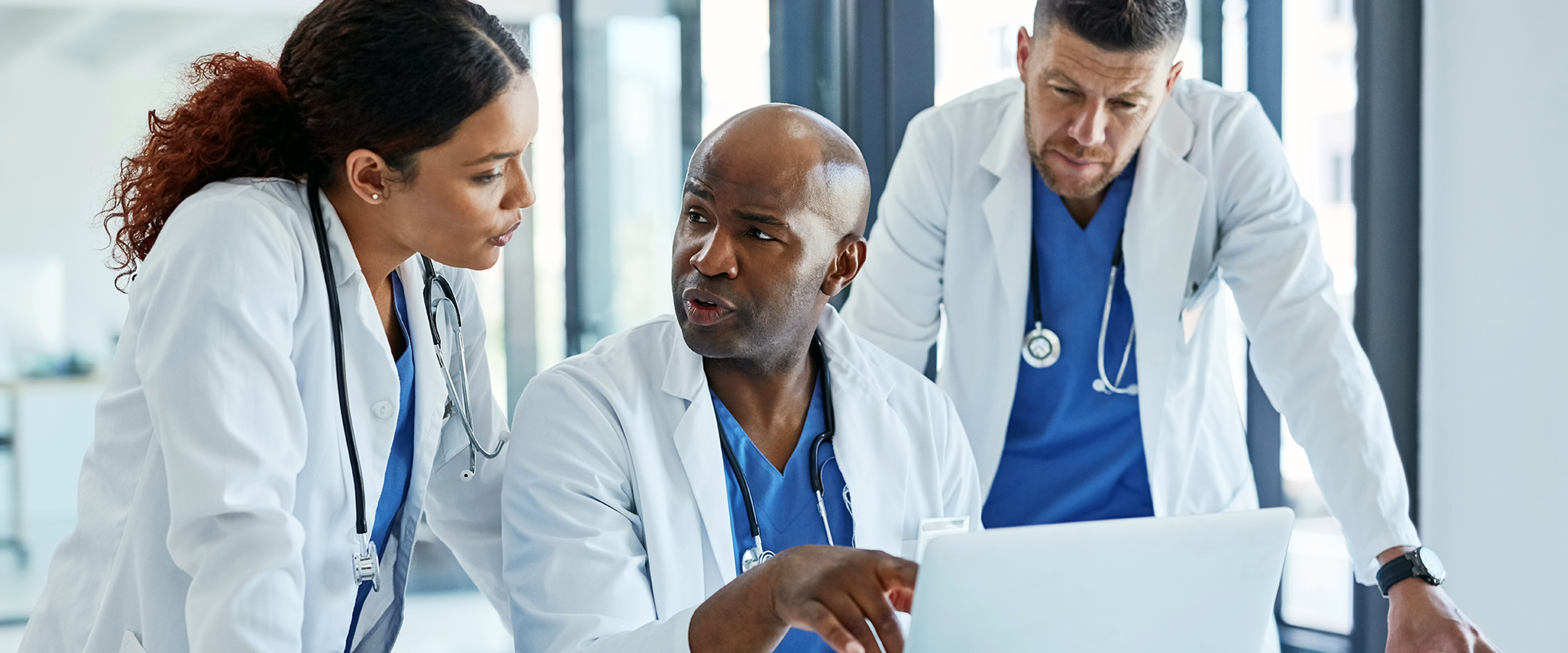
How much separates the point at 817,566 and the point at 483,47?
28.8 inches

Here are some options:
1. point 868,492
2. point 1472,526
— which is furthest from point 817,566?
point 1472,526

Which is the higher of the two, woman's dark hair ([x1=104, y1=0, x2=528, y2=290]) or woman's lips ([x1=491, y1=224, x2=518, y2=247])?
woman's dark hair ([x1=104, y1=0, x2=528, y2=290])

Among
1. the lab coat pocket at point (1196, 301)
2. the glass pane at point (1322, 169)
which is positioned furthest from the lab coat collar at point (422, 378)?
the glass pane at point (1322, 169)

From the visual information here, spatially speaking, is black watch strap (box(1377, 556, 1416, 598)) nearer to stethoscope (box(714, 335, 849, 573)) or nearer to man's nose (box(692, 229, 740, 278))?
stethoscope (box(714, 335, 849, 573))

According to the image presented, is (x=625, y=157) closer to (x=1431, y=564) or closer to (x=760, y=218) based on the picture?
(x=760, y=218)

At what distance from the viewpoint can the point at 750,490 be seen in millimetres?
1374

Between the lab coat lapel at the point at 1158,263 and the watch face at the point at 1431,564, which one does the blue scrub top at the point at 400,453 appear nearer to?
the lab coat lapel at the point at 1158,263

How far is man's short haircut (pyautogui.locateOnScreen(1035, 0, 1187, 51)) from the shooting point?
5.33 feet

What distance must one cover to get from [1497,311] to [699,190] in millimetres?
1838

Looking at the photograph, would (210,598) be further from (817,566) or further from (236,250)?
(817,566)

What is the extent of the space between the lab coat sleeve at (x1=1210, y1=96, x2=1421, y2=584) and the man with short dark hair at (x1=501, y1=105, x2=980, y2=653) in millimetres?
508

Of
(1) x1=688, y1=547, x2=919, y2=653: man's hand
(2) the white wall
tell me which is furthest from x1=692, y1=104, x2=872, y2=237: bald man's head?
(2) the white wall

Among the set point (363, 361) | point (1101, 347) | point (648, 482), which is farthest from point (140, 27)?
point (1101, 347)

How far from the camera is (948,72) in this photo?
2627 mm
